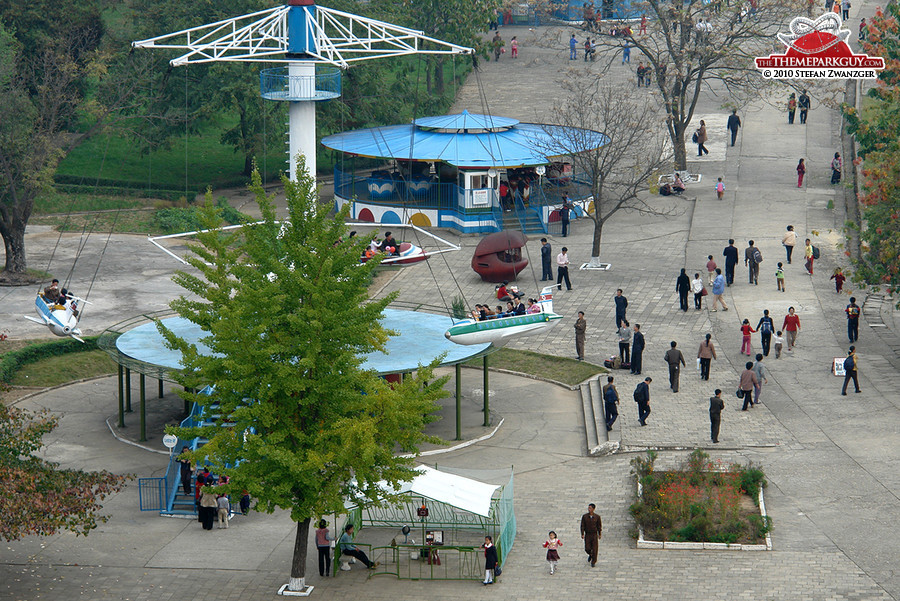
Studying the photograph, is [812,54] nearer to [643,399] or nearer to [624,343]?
[624,343]

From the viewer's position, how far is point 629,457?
101 feet

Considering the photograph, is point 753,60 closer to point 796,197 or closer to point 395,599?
point 796,197

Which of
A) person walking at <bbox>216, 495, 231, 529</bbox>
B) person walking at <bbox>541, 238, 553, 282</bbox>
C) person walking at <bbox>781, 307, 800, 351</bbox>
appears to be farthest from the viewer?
person walking at <bbox>541, 238, 553, 282</bbox>

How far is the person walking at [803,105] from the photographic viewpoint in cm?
6008

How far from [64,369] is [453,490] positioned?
16.8m

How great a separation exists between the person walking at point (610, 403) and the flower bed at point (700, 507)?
3.36m

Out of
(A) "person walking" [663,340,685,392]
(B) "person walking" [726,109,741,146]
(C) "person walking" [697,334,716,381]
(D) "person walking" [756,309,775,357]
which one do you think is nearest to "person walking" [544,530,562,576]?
(A) "person walking" [663,340,685,392]

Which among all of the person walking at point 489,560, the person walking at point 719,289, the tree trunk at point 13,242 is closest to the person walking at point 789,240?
the person walking at point 719,289

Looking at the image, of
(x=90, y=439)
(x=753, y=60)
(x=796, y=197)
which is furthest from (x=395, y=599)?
(x=753, y=60)

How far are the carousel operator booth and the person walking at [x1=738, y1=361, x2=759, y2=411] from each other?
18261mm

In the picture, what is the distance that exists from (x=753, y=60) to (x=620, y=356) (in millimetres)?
24384

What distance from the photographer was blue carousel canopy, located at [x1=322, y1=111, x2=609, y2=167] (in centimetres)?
5131

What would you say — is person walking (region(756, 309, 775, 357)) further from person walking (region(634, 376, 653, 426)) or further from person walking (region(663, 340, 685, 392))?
person walking (region(634, 376, 653, 426))

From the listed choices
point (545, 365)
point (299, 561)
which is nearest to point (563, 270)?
point (545, 365)
